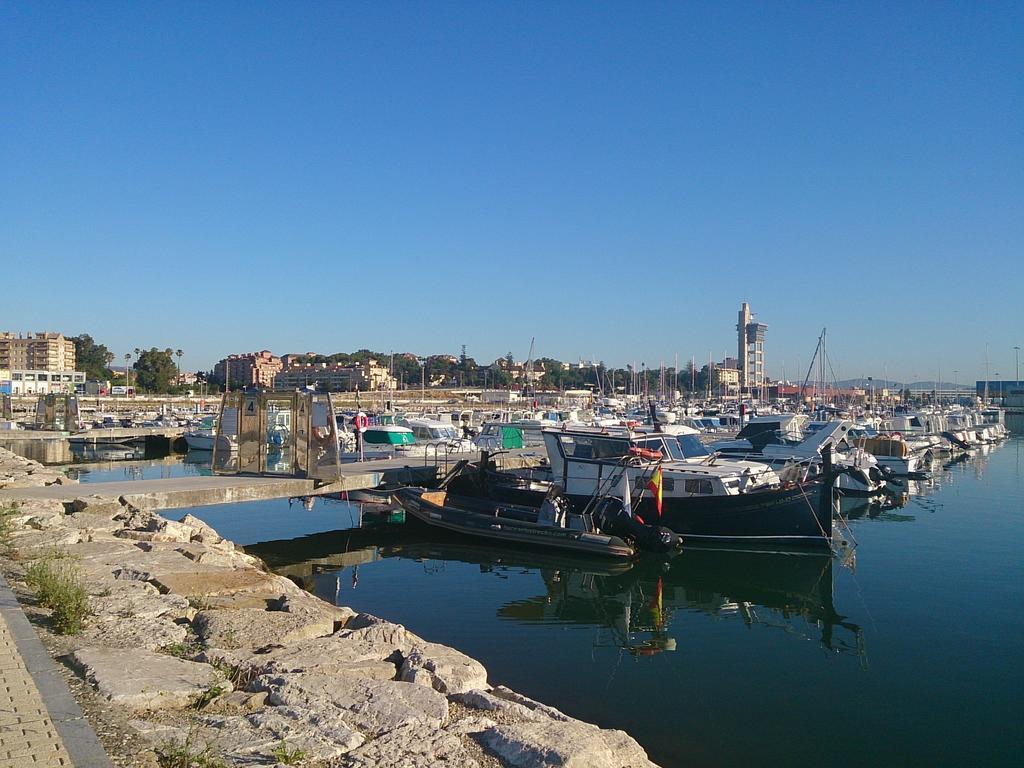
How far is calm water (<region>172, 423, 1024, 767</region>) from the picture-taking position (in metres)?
9.94

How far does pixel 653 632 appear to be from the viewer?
47.1 ft

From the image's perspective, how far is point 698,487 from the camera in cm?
2200

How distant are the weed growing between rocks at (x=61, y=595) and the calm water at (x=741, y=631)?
5.44m

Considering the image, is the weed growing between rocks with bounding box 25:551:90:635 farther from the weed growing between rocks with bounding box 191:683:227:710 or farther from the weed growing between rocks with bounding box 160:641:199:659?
the weed growing between rocks with bounding box 191:683:227:710

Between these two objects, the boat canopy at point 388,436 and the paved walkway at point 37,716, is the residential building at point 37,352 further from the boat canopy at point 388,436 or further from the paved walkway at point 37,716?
the paved walkway at point 37,716

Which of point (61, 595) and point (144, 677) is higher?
point (61, 595)

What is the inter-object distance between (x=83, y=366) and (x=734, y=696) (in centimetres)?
15901

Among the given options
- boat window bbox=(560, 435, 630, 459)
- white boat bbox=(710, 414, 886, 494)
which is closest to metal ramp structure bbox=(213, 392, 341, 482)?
boat window bbox=(560, 435, 630, 459)

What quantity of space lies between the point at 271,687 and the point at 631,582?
39.0 feet

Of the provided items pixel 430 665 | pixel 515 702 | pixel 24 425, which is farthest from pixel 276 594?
pixel 24 425

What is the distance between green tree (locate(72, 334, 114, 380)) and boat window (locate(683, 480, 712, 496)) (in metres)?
144

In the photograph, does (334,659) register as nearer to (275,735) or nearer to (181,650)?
(181,650)

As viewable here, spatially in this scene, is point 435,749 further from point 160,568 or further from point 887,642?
point 887,642

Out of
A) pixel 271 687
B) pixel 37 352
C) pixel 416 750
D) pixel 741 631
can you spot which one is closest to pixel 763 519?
pixel 741 631
